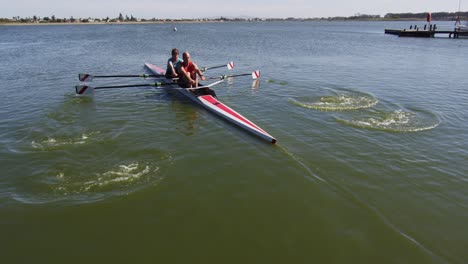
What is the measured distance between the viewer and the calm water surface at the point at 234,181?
18.7 feet

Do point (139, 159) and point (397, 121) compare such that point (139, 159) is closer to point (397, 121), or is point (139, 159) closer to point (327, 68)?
point (397, 121)

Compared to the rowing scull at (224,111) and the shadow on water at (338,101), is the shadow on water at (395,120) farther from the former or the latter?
the rowing scull at (224,111)

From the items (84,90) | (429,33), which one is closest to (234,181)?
(84,90)

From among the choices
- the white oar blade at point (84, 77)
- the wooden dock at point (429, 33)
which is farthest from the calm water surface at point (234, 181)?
the wooden dock at point (429, 33)

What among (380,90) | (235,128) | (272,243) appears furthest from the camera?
(380,90)

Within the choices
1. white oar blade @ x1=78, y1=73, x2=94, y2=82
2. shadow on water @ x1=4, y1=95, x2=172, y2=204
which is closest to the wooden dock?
white oar blade @ x1=78, y1=73, x2=94, y2=82

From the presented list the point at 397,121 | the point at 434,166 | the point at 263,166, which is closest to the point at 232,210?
the point at 263,166

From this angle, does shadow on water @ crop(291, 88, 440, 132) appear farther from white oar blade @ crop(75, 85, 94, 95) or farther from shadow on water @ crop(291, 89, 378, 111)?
white oar blade @ crop(75, 85, 94, 95)

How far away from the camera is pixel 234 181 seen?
7.80 metres

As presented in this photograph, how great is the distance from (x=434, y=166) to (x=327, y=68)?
16.1 meters

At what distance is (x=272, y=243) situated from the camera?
18.9 feet

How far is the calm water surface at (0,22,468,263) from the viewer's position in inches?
225

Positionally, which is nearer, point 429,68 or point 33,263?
point 33,263

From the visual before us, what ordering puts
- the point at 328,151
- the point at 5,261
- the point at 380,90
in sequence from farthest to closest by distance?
the point at 380,90
the point at 328,151
the point at 5,261
